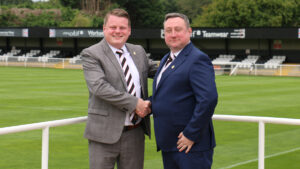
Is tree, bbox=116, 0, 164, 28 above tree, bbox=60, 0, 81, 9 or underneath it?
underneath

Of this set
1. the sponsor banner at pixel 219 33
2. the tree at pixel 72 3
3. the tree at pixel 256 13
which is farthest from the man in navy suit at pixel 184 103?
the tree at pixel 72 3

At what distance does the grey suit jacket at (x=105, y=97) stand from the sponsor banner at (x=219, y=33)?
40837 millimetres

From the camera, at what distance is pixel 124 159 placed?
4.40m

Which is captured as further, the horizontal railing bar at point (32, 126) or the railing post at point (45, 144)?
the railing post at point (45, 144)

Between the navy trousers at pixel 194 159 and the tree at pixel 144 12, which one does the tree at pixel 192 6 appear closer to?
the tree at pixel 144 12

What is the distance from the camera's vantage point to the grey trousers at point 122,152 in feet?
14.0

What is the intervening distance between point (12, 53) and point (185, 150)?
177 ft

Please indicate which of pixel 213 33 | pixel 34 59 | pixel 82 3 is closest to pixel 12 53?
pixel 34 59

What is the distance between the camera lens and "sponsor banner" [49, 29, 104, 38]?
4983cm

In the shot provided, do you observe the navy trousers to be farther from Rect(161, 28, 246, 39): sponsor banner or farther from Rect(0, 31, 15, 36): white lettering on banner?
Rect(0, 31, 15, 36): white lettering on banner

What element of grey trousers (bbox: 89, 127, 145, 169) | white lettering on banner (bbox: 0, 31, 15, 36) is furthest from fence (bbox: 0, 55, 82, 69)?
grey trousers (bbox: 89, 127, 145, 169)

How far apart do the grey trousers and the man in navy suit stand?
33cm

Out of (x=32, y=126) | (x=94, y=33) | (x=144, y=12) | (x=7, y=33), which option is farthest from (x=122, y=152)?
(x=144, y=12)

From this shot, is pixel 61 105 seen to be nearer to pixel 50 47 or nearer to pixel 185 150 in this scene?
pixel 185 150
